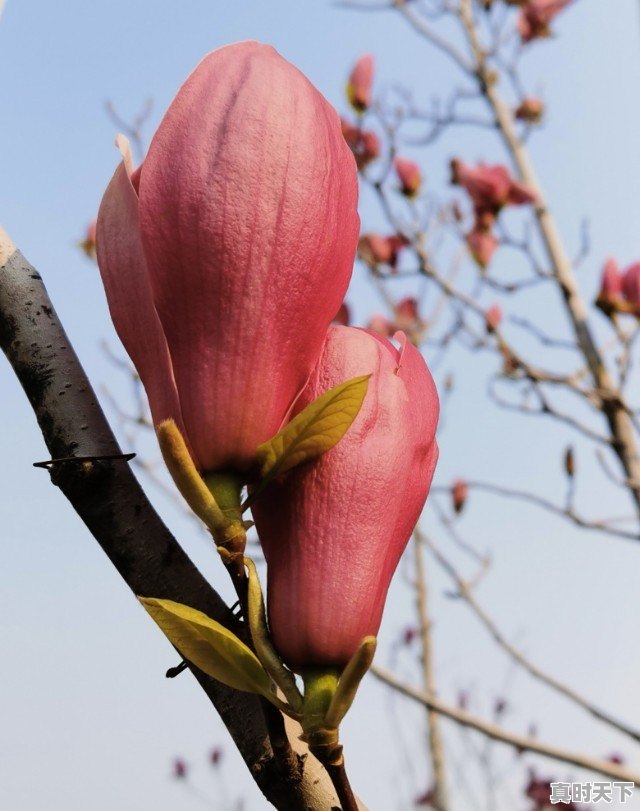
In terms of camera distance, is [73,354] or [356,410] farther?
[73,354]

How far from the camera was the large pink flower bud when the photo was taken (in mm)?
351

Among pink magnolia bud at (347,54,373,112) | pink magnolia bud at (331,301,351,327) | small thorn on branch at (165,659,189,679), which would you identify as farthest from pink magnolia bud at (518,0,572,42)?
small thorn on branch at (165,659,189,679)

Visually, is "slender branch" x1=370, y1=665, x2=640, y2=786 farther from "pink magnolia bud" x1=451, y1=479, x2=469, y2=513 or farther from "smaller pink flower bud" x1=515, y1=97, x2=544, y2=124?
"smaller pink flower bud" x1=515, y1=97, x2=544, y2=124

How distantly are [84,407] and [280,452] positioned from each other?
0.47ft

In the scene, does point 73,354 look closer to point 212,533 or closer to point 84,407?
point 84,407

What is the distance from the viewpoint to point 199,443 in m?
0.35

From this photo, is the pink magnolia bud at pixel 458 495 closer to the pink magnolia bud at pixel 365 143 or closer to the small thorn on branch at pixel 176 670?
the pink magnolia bud at pixel 365 143

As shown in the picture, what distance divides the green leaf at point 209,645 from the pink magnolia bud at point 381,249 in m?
2.08

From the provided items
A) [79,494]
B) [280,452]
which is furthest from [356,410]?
[79,494]

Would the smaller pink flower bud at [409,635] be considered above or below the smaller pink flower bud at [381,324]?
below

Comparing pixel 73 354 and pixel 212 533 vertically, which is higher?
pixel 73 354

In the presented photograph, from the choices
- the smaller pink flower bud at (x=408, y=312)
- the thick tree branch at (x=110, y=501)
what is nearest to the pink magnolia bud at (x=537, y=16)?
the smaller pink flower bud at (x=408, y=312)

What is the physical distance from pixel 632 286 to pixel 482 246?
1.61ft

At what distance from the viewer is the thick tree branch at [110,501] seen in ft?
1.27
